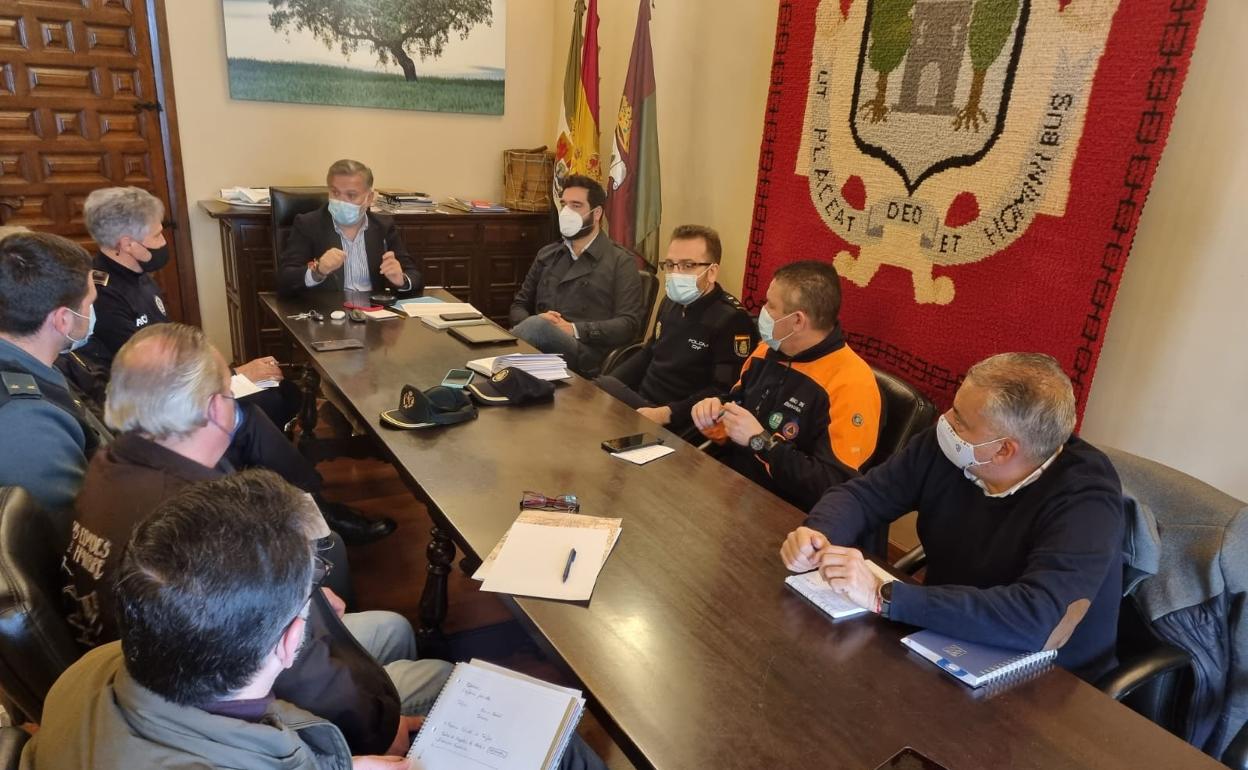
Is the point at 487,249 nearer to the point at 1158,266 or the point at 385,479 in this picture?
the point at 385,479

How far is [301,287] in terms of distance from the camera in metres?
3.20

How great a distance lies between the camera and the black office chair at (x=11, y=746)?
31.0 inches

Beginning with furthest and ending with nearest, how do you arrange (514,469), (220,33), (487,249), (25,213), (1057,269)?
(487,249) < (220,33) < (25,213) < (1057,269) < (514,469)

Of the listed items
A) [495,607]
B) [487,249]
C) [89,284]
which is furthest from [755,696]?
[487,249]

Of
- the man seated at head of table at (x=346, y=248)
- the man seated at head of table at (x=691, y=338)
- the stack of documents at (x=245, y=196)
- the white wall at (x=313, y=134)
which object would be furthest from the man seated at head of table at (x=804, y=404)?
the white wall at (x=313, y=134)

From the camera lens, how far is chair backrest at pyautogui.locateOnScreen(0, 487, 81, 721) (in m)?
1.06

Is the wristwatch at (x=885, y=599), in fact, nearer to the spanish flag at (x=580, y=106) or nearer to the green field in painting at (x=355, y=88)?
the spanish flag at (x=580, y=106)

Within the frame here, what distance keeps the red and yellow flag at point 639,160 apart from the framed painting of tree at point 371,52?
4.30 feet

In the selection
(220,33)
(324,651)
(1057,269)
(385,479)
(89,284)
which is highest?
(220,33)

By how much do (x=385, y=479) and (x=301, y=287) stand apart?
35.4 inches

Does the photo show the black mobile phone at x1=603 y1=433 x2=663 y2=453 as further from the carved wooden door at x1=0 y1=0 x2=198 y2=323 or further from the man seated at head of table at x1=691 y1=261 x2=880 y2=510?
the carved wooden door at x1=0 y1=0 x2=198 y2=323

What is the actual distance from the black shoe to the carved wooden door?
2436 mm

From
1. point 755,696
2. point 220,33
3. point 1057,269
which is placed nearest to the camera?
point 755,696

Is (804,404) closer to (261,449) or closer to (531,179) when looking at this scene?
(261,449)
